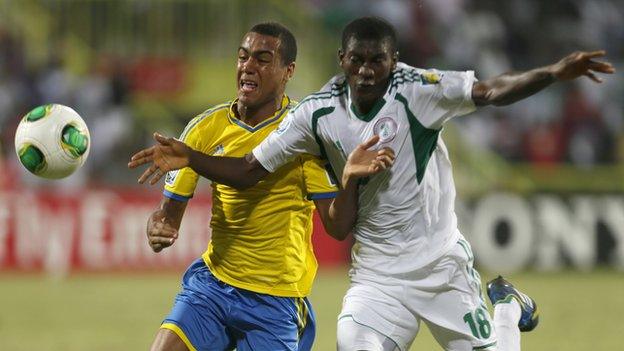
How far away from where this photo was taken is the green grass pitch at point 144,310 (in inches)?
380

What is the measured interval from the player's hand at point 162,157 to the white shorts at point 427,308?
110 cm

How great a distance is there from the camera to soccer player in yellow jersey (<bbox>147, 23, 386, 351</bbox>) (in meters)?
5.71

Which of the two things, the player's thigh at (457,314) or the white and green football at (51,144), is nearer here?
the player's thigh at (457,314)

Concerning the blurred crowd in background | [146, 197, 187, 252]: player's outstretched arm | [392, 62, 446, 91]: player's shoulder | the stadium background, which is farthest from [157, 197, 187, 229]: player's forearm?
the blurred crowd in background

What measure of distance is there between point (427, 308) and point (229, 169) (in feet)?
3.94

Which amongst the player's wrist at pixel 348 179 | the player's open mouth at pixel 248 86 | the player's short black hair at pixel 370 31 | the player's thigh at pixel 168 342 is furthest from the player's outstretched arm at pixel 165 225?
the player's short black hair at pixel 370 31

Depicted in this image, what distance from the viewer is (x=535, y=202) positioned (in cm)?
1521

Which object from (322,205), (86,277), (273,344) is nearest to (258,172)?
(322,205)

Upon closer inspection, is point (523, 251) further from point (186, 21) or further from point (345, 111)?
point (345, 111)

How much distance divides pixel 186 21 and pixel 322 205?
39.2ft

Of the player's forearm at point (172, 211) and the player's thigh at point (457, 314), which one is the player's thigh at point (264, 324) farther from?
the player's thigh at point (457, 314)

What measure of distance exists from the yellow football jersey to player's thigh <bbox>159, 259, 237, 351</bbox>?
0.08 meters

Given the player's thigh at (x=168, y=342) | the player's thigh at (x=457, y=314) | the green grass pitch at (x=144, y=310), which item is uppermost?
the player's thigh at (x=457, y=314)

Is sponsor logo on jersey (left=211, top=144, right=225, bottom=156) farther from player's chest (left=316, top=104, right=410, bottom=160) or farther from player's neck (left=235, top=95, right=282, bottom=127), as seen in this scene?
player's chest (left=316, top=104, right=410, bottom=160)
